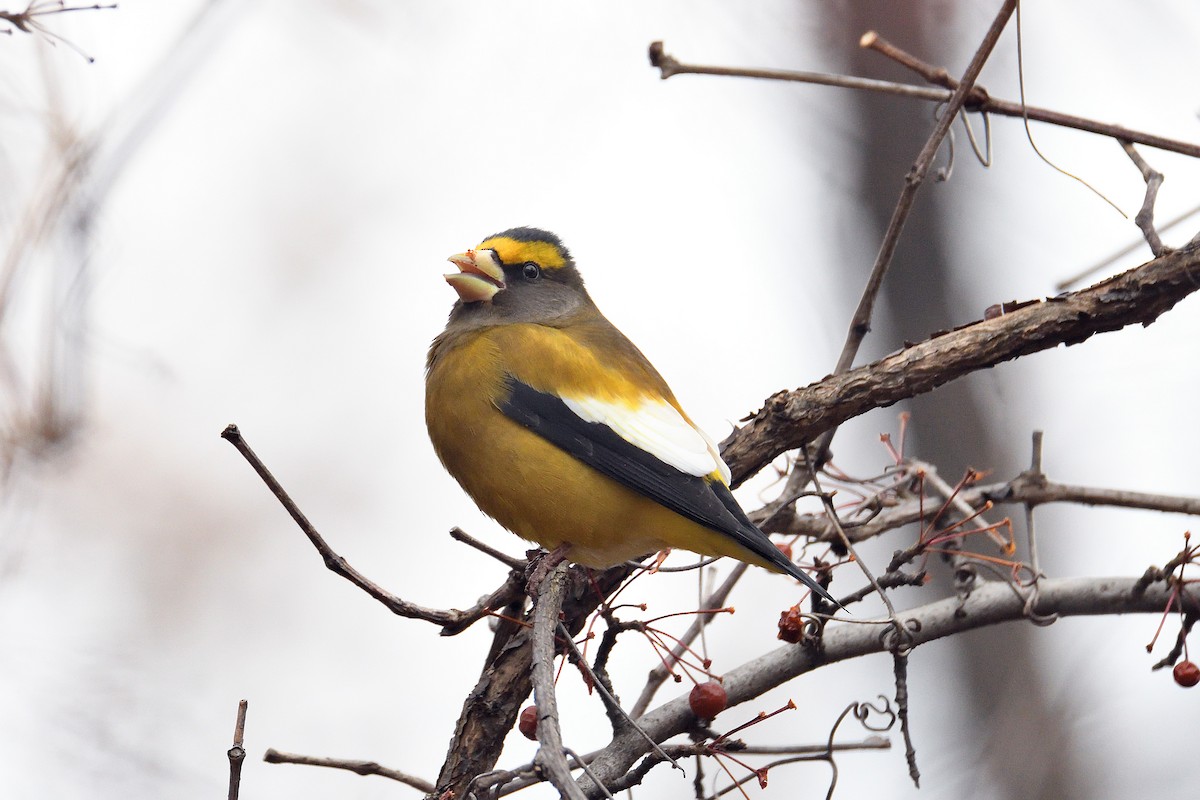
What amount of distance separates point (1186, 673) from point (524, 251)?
237 centimetres

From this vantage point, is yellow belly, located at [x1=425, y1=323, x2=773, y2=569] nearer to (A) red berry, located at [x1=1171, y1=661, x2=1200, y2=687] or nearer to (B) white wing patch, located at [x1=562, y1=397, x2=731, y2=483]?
(B) white wing patch, located at [x1=562, y1=397, x2=731, y2=483]

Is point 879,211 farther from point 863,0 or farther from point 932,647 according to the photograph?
point 932,647

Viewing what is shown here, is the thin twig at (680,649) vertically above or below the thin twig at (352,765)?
above

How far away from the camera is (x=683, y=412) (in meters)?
3.70

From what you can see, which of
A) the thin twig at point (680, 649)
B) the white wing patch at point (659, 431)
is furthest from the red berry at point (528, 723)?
the white wing patch at point (659, 431)

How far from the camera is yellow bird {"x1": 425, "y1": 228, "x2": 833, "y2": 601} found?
3.14 meters

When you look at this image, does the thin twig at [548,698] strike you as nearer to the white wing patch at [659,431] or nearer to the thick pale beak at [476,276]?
the white wing patch at [659,431]

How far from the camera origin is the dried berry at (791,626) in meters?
2.70

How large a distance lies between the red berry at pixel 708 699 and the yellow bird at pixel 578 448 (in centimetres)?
34

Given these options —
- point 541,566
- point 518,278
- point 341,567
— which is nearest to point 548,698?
point 341,567

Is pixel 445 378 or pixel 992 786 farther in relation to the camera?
pixel 992 786

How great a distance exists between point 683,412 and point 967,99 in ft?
4.09

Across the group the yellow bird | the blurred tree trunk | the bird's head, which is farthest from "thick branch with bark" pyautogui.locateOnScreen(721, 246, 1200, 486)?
the blurred tree trunk

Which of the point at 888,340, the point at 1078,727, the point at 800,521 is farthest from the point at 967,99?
the point at 888,340
